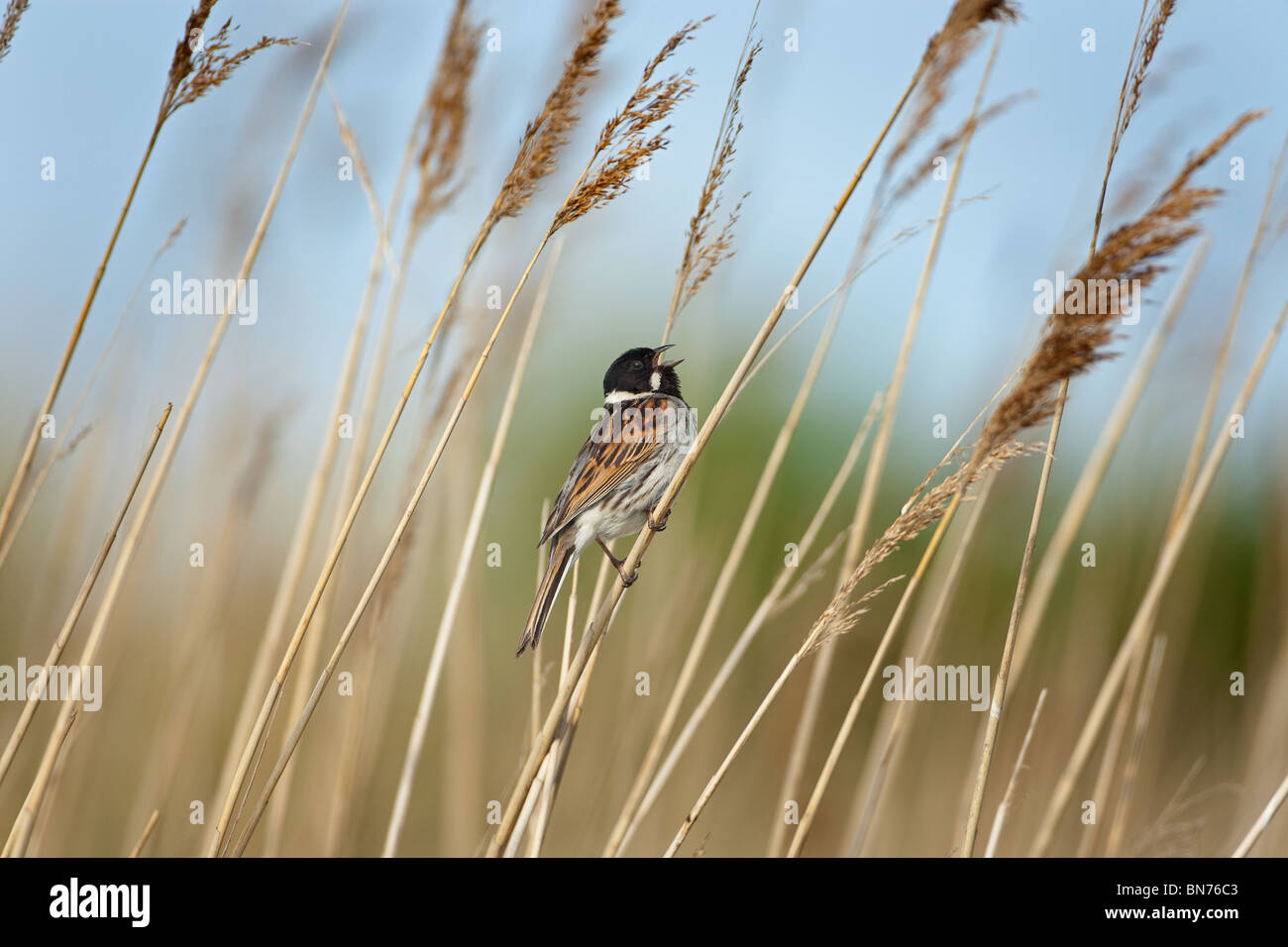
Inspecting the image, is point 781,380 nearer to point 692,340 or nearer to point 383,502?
point 692,340

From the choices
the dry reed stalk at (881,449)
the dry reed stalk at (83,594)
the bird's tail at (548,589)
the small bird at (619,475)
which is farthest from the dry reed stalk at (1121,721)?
the dry reed stalk at (83,594)

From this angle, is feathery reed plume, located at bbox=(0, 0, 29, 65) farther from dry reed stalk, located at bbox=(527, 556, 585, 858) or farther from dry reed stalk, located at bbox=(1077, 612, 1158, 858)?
dry reed stalk, located at bbox=(1077, 612, 1158, 858)

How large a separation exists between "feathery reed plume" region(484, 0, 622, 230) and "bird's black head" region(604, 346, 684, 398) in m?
1.75

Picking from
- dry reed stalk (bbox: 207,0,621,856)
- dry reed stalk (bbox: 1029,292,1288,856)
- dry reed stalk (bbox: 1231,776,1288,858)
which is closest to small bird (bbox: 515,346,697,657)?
dry reed stalk (bbox: 207,0,621,856)

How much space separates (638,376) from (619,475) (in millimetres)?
710

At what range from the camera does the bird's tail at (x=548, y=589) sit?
2.58 metres

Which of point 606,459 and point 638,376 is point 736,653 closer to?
point 606,459

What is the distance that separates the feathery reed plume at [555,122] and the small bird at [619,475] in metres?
1.25

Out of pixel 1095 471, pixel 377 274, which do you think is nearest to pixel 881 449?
pixel 1095 471

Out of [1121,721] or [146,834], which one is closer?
[146,834]

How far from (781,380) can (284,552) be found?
2.45 metres

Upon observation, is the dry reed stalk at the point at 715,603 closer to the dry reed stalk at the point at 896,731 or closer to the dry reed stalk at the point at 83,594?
the dry reed stalk at the point at 896,731

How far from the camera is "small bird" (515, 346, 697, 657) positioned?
306cm

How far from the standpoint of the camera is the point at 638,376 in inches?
148
